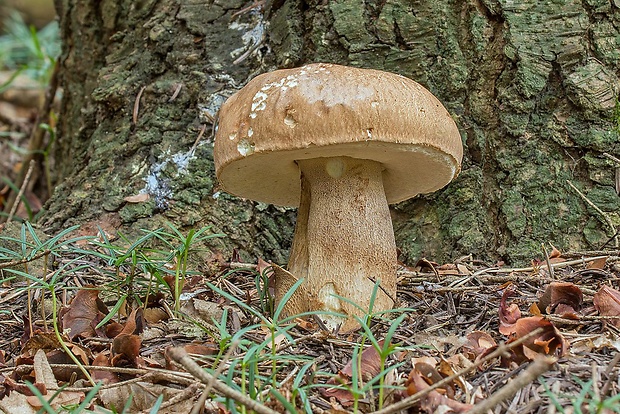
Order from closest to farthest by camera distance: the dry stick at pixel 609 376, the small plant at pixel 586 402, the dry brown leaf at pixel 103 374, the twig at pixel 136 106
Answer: the small plant at pixel 586 402 < the dry stick at pixel 609 376 < the dry brown leaf at pixel 103 374 < the twig at pixel 136 106

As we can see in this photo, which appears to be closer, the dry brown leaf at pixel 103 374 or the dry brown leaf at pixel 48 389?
the dry brown leaf at pixel 48 389

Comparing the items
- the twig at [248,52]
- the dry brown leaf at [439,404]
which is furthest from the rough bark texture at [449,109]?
the dry brown leaf at [439,404]

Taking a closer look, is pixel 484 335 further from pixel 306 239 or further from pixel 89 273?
pixel 89 273

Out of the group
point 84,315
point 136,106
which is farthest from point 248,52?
point 84,315

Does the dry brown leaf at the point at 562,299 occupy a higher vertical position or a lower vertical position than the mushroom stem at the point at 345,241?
lower

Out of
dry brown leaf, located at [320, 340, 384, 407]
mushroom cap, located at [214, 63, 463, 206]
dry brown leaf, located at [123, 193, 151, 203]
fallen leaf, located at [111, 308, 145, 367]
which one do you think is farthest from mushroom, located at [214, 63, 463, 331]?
dry brown leaf, located at [123, 193, 151, 203]

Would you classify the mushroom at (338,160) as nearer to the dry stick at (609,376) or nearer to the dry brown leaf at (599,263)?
the dry stick at (609,376)
